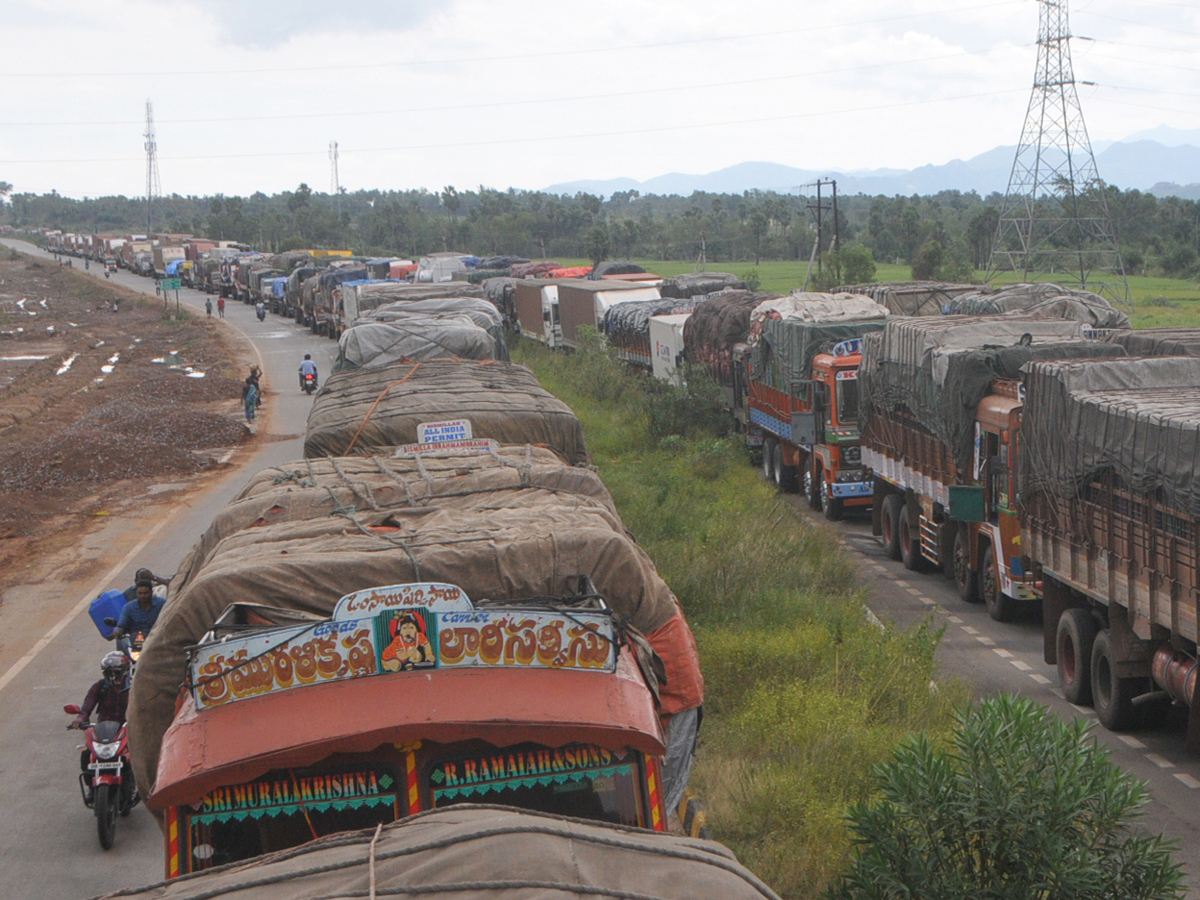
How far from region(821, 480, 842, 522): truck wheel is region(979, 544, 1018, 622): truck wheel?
264 inches

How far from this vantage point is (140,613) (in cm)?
1134

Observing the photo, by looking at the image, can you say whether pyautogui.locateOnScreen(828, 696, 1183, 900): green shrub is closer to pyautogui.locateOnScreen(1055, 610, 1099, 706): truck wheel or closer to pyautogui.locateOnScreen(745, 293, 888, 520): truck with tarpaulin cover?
pyautogui.locateOnScreen(1055, 610, 1099, 706): truck wheel

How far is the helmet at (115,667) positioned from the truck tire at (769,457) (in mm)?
18641

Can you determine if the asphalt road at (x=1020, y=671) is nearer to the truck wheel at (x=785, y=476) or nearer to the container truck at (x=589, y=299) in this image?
the truck wheel at (x=785, y=476)

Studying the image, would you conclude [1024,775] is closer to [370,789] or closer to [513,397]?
[370,789]

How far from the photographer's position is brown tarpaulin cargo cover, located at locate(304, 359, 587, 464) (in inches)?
531

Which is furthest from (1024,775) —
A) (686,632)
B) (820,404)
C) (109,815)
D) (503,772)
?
(820,404)

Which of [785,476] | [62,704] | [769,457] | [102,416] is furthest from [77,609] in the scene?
[102,416]

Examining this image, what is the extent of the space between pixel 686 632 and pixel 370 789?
2003 mm

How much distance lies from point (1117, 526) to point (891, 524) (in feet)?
30.0

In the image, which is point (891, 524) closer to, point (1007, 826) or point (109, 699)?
point (109, 699)

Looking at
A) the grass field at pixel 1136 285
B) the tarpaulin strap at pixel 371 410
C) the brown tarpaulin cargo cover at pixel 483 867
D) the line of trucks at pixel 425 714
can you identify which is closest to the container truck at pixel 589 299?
the grass field at pixel 1136 285

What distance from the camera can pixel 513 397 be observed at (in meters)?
14.7

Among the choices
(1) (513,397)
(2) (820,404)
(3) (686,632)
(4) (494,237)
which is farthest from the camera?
(4) (494,237)
